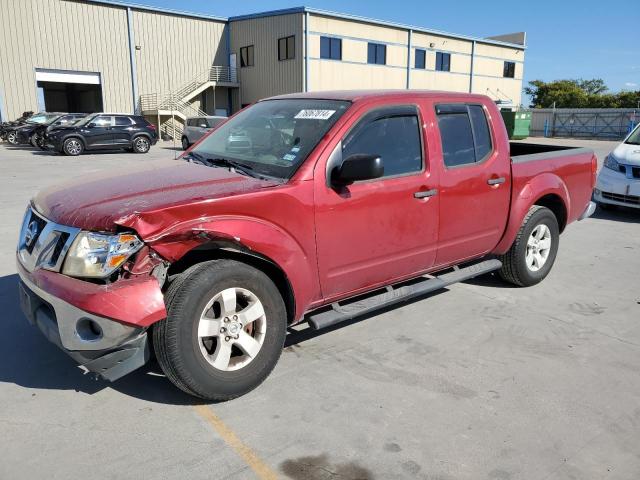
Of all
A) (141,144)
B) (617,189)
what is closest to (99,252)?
(617,189)

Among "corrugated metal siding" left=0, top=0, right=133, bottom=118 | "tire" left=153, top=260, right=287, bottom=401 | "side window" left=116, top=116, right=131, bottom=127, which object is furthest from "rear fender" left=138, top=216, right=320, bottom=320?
"corrugated metal siding" left=0, top=0, right=133, bottom=118

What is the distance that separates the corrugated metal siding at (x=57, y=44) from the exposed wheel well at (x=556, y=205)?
32964mm

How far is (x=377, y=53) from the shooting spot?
37.7 meters

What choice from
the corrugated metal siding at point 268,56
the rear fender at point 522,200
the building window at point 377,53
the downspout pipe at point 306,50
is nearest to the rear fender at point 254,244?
the rear fender at point 522,200

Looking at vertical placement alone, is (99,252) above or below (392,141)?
below

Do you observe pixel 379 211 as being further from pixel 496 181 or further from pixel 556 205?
pixel 556 205

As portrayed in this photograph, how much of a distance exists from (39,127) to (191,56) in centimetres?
1555

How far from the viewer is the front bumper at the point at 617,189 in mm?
8773

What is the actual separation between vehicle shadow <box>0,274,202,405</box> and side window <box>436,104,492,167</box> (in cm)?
268

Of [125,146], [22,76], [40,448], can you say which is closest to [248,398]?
[40,448]

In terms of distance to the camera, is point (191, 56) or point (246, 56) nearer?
point (191, 56)

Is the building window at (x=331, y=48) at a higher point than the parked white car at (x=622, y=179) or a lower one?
higher

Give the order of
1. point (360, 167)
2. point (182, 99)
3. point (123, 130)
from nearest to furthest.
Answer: point (360, 167) → point (123, 130) → point (182, 99)

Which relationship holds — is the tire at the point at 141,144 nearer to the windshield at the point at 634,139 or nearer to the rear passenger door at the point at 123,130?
the rear passenger door at the point at 123,130
